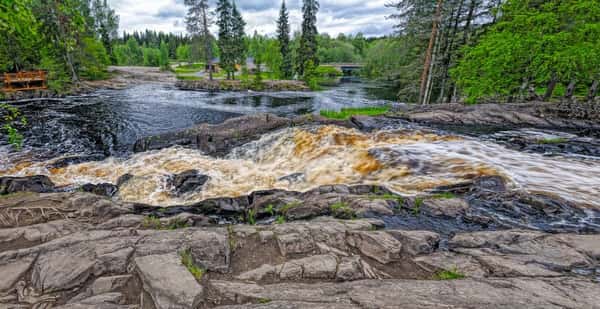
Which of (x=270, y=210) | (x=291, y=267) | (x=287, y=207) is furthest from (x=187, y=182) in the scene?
(x=291, y=267)

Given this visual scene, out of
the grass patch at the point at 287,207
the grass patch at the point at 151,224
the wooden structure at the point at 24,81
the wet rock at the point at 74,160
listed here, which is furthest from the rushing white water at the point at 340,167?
the wooden structure at the point at 24,81

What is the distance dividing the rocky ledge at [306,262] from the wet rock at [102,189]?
8.40ft

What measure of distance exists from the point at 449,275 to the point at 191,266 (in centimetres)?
343

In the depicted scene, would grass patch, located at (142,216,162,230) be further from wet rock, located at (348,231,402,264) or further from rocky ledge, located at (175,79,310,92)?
rocky ledge, located at (175,79,310,92)

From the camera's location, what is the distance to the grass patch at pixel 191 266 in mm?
3242

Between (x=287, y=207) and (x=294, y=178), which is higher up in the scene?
(x=287, y=207)

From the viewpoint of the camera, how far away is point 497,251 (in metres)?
3.91

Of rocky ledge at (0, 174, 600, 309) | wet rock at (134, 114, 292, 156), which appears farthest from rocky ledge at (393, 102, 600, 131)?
rocky ledge at (0, 174, 600, 309)

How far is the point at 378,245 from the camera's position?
4.04m

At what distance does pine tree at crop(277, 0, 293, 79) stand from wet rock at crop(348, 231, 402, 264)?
174 ft

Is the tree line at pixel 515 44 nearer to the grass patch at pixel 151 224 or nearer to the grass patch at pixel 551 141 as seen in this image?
the grass patch at pixel 551 141

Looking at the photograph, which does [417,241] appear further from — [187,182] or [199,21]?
[199,21]

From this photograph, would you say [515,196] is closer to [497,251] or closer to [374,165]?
[497,251]

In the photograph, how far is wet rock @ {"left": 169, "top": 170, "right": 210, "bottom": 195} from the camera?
28.3 ft
